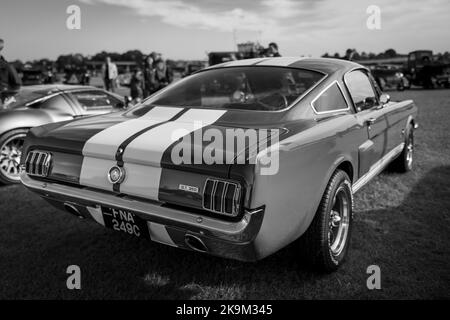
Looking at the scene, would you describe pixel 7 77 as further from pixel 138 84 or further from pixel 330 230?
pixel 330 230

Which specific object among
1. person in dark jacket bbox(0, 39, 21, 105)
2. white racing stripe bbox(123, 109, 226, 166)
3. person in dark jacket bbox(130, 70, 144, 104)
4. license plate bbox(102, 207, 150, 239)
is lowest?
license plate bbox(102, 207, 150, 239)

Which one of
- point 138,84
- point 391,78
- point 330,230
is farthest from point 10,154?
point 391,78

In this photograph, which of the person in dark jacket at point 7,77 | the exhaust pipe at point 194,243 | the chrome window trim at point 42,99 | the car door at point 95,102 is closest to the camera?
the exhaust pipe at point 194,243

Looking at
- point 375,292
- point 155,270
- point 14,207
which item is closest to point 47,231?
point 14,207

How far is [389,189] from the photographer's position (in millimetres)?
3701

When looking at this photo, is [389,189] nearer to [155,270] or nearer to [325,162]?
[325,162]

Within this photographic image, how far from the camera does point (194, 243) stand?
173 centimetres

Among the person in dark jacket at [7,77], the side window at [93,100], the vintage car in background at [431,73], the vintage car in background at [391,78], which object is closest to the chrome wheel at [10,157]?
the side window at [93,100]

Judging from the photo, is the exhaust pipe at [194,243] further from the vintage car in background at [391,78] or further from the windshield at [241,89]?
the vintage car in background at [391,78]

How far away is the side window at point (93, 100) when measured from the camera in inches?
182

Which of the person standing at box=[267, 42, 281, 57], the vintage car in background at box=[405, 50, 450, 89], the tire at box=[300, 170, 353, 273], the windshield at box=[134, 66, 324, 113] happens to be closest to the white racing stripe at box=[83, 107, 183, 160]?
the windshield at box=[134, 66, 324, 113]

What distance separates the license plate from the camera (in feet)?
5.93

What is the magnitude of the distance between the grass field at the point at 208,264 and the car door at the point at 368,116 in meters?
0.53

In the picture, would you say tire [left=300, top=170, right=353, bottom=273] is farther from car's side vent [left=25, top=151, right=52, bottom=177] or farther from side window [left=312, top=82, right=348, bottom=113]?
car's side vent [left=25, top=151, right=52, bottom=177]
